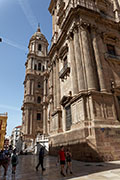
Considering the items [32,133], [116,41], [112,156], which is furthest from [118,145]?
[32,133]

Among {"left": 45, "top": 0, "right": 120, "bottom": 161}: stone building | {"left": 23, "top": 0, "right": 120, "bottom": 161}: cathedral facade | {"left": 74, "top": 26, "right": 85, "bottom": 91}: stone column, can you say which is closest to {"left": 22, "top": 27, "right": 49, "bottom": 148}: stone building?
{"left": 23, "top": 0, "right": 120, "bottom": 161}: cathedral facade

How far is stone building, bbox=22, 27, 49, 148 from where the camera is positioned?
37119 mm

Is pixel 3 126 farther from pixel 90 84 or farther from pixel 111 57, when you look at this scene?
pixel 111 57

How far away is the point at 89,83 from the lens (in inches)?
527

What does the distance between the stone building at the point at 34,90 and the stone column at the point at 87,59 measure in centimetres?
2422

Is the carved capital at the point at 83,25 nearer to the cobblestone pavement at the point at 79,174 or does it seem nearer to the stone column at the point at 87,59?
the stone column at the point at 87,59

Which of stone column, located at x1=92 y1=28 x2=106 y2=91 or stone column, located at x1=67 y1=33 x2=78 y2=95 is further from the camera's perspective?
stone column, located at x1=67 y1=33 x2=78 y2=95

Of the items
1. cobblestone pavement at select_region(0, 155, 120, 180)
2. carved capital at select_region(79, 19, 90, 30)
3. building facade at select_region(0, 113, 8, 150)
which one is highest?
carved capital at select_region(79, 19, 90, 30)

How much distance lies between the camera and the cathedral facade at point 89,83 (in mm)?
11445

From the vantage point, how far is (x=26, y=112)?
3869cm

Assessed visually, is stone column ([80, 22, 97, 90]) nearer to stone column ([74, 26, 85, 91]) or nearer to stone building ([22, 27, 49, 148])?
stone column ([74, 26, 85, 91])

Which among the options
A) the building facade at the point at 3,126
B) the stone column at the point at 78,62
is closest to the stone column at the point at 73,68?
the stone column at the point at 78,62

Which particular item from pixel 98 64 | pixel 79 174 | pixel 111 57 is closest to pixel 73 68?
pixel 98 64

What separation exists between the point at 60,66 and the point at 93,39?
21.5 feet
